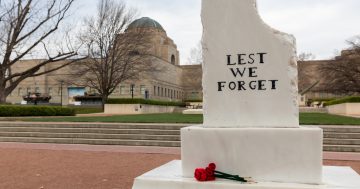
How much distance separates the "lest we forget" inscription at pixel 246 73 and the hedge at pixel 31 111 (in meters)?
21.9

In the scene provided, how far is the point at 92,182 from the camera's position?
6.72 metres

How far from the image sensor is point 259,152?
15.1 ft

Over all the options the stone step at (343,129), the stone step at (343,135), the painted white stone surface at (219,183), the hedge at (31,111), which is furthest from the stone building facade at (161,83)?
the painted white stone surface at (219,183)

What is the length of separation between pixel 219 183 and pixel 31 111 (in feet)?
79.3

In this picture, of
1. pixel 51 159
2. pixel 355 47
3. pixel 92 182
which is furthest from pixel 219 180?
pixel 355 47

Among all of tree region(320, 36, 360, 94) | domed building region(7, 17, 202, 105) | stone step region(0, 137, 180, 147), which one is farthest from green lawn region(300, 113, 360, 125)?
domed building region(7, 17, 202, 105)

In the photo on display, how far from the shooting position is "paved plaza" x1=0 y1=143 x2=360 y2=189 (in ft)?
21.9

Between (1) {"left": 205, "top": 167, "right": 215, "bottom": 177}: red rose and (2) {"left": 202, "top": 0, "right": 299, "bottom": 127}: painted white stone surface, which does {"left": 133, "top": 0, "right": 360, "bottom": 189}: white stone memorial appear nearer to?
(2) {"left": 202, "top": 0, "right": 299, "bottom": 127}: painted white stone surface

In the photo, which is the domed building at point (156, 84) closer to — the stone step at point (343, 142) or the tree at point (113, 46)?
the tree at point (113, 46)

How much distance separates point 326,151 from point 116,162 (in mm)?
6290

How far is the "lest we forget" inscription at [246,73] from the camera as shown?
4.81 metres

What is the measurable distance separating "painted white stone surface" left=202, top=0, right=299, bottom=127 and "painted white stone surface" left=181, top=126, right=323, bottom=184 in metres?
0.20

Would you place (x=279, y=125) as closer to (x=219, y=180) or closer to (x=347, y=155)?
(x=219, y=180)

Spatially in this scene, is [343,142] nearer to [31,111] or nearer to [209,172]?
[209,172]
